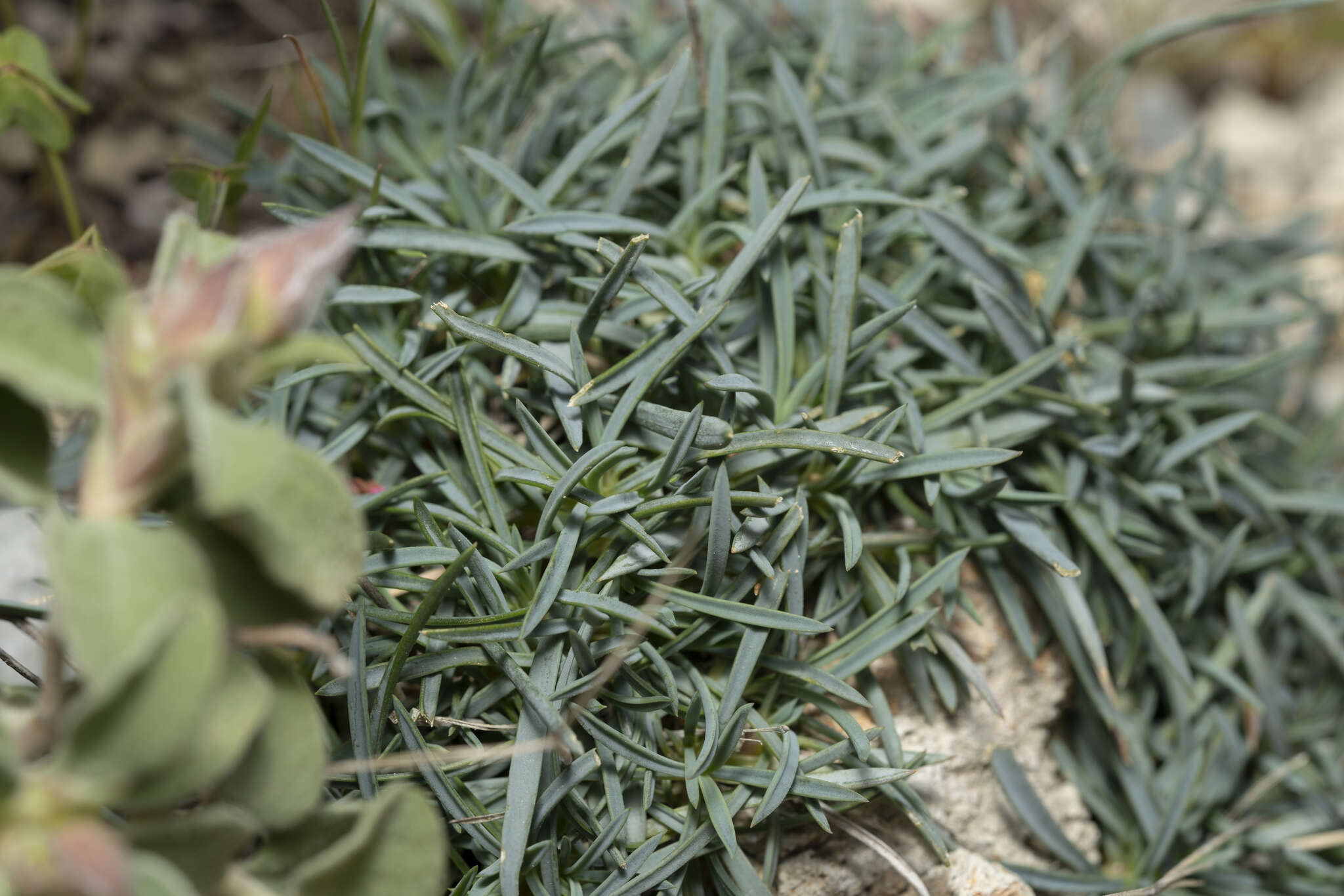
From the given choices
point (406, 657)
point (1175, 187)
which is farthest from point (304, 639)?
point (1175, 187)

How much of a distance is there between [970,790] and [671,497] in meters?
0.40

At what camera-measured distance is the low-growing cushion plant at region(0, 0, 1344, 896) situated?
0.37 m

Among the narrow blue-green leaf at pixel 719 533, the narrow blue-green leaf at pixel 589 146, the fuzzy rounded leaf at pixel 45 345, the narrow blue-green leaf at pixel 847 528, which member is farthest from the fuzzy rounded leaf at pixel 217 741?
the narrow blue-green leaf at pixel 589 146

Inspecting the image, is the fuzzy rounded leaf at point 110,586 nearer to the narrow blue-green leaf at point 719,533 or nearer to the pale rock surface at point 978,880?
the narrow blue-green leaf at point 719,533

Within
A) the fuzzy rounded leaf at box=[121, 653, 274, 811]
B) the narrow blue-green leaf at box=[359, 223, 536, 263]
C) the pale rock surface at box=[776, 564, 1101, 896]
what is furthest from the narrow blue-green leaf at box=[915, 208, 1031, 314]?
the fuzzy rounded leaf at box=[121, 653, 274, 811]

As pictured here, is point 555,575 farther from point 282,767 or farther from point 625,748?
point 282,767

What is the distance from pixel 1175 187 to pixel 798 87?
550 mm

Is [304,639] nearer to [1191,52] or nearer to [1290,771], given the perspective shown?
[1290,771]

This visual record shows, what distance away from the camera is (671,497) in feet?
2.23

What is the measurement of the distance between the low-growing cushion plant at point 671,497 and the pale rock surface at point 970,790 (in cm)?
2

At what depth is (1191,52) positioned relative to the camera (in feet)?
7.48

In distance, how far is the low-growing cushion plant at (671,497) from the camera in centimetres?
37

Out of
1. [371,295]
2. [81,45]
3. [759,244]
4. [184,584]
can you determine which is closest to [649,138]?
[759,244]

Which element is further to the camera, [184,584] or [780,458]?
[780,458]
